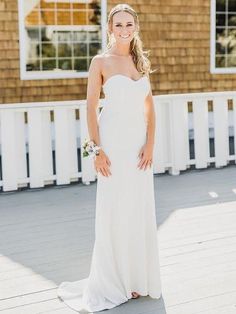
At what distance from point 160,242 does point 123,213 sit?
1.36 m

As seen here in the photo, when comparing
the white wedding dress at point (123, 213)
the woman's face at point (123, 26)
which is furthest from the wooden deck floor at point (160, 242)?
the woman's face at point (123, 26)

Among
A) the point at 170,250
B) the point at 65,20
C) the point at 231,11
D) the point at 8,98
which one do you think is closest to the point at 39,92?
the point at 8,98

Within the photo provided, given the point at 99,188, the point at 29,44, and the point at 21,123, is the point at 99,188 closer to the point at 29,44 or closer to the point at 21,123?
the point at 21,123

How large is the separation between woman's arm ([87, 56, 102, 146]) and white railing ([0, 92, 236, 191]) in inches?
123

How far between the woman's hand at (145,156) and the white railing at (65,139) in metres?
3.17

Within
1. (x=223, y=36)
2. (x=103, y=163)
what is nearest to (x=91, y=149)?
(x=103, y=163)

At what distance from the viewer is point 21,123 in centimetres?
627

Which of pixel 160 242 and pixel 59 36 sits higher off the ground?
pixel 59 36

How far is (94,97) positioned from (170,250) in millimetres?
1654

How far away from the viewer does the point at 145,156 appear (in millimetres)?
3250

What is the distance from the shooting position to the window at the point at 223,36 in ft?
33.6

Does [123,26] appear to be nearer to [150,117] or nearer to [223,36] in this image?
[150,117]

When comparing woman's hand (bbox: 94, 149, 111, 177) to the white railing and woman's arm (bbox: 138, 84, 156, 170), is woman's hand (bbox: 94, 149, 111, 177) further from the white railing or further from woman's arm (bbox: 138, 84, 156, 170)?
the white railing

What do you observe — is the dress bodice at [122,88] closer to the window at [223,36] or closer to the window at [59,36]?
the window at [59,36]
